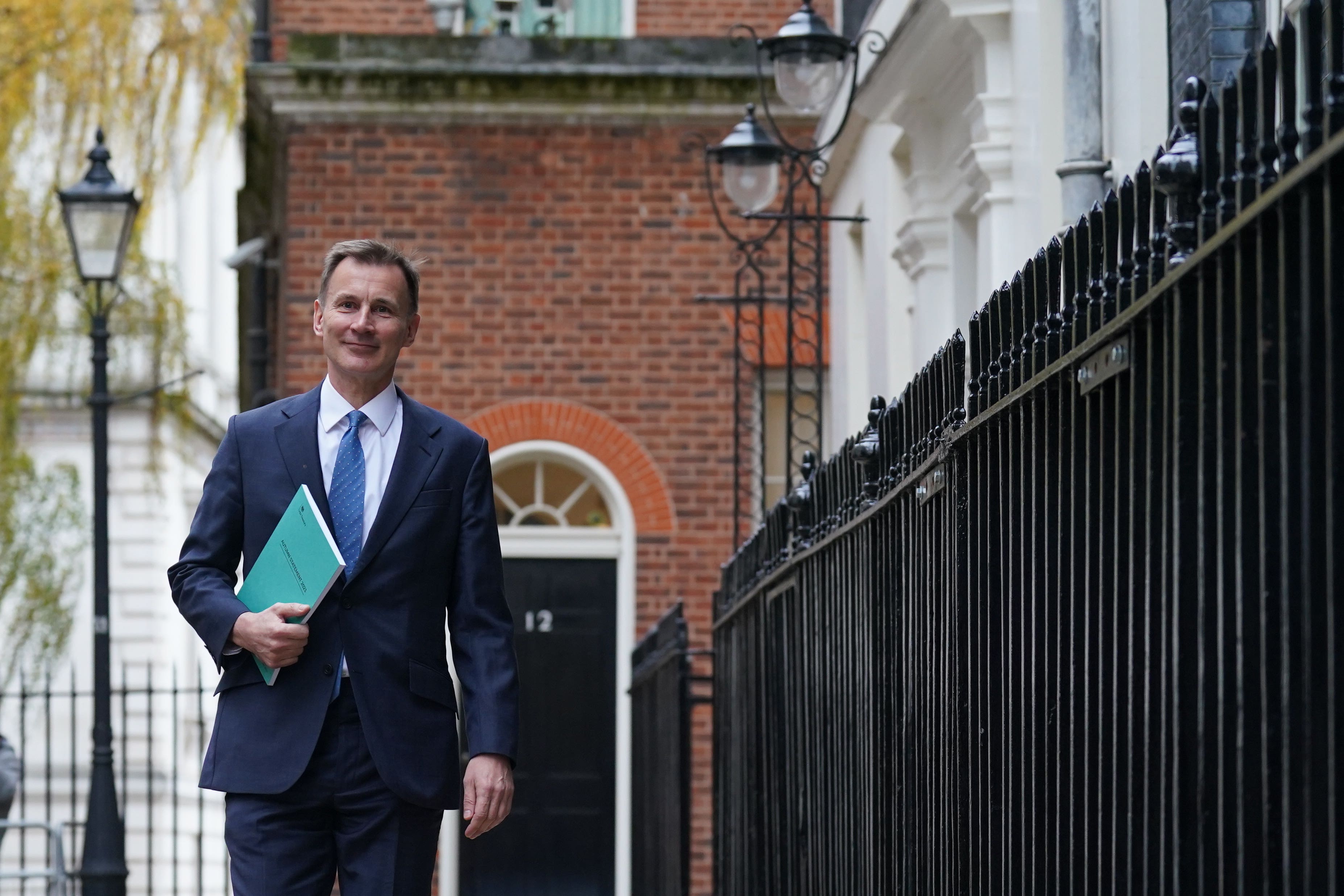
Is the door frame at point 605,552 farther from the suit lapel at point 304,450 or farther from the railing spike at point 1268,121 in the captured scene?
the railing spike at point 1268,121

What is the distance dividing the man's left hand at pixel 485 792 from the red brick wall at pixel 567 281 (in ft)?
36.1

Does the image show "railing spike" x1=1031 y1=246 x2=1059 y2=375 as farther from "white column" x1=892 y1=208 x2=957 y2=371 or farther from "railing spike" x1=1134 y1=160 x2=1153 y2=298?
"white column" x1=892 y1=208 x2=957 y2=371

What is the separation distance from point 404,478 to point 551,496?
445 inches

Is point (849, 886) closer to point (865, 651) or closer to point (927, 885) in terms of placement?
point (865, 651)

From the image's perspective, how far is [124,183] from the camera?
1684cm

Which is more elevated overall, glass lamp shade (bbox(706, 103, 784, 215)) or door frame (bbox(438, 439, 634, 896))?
glass lamp shade (bbox(706, 103, 784, 215))

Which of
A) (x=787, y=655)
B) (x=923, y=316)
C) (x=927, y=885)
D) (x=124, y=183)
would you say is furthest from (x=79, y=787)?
(x=927, y=885)

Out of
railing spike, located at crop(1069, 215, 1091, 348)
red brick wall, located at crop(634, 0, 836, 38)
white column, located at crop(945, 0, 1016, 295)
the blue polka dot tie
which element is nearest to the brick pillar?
white column, located at crop(945, 0, 1016, 295)

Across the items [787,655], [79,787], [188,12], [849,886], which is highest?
[188,12]

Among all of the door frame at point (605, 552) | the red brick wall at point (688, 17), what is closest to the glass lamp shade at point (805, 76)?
the door frame at point (605, 552)

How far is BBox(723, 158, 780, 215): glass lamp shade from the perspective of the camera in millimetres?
11375

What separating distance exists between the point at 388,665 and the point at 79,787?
23460 mm

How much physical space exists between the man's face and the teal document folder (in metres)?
0.30

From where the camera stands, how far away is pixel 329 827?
4188mm
